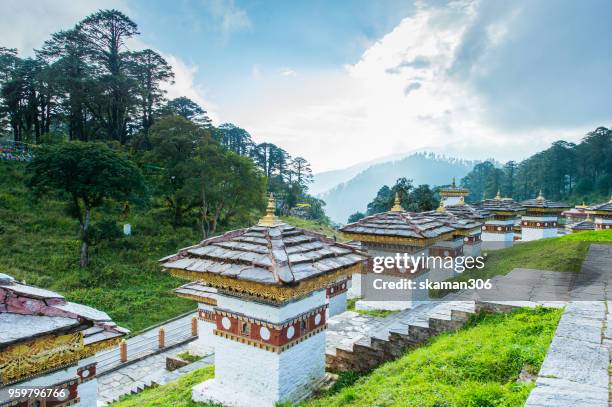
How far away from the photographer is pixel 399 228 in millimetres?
9938

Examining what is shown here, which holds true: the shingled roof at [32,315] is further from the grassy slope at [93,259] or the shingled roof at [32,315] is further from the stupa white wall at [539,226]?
the stupa white wall at [539,226]

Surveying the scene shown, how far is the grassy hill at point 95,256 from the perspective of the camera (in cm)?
1822

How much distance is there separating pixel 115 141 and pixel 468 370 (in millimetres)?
31613

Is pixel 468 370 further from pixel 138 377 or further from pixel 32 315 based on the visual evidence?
pixel 138 377

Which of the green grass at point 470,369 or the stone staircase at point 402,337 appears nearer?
the green grass at point 470,369

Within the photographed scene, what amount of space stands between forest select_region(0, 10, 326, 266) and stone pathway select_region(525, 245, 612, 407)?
68.6 feet

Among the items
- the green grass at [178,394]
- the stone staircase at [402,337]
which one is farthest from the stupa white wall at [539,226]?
the green grass at [178,394]

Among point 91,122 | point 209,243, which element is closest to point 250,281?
point 209,243

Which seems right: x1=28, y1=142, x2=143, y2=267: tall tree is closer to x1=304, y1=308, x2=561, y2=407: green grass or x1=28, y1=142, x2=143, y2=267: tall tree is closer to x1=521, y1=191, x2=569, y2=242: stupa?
x1=304, y1=308, x2=561, y2=407: green grass

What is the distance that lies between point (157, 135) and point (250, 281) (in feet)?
82.8

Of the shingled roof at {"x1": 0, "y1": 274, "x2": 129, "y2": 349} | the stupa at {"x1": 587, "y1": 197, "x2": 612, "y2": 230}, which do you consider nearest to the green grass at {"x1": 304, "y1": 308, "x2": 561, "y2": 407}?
the shingled roof at {"x1": 0, "y1": 274, "x2": 129, "y2": 349}

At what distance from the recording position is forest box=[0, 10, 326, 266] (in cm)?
2062

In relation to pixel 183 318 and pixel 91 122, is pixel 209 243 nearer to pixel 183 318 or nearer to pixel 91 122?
pixel 183 318

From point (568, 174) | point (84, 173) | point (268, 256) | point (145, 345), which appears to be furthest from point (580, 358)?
point (568, 174)
